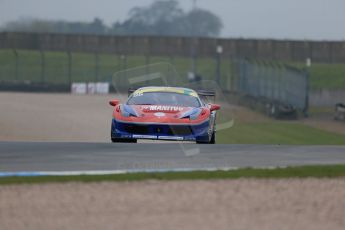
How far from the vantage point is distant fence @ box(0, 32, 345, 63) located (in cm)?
6075

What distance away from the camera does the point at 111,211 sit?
336 inches

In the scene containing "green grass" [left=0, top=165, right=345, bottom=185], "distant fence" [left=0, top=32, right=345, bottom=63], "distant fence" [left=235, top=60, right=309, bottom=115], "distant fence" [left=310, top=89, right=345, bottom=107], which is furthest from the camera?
"distant fence" [left=0, top=32, right=345, bottom=63]

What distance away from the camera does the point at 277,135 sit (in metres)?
30.4

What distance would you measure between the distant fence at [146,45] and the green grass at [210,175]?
49447mm

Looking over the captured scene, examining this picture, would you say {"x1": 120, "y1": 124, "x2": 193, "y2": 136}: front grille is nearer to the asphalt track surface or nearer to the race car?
the race car

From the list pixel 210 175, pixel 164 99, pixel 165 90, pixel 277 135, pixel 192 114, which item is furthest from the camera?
pixel 277 135

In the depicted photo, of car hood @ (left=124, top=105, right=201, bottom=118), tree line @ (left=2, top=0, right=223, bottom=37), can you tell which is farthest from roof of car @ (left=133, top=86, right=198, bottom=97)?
tree line @ (left=2, top=0, right=223, bottom=37)

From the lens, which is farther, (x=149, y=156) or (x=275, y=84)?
(x=275, y=84)

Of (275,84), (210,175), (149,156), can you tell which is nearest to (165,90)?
(149,156)

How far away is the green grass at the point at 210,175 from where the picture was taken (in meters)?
9.73

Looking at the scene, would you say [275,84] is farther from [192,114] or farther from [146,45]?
[192,114]

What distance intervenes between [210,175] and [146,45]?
5365cm

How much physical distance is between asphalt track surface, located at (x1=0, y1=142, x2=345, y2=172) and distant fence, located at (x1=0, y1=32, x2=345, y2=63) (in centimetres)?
4682

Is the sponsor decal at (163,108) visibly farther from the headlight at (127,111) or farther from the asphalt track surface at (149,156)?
the asphalt track surface at (149,156)
